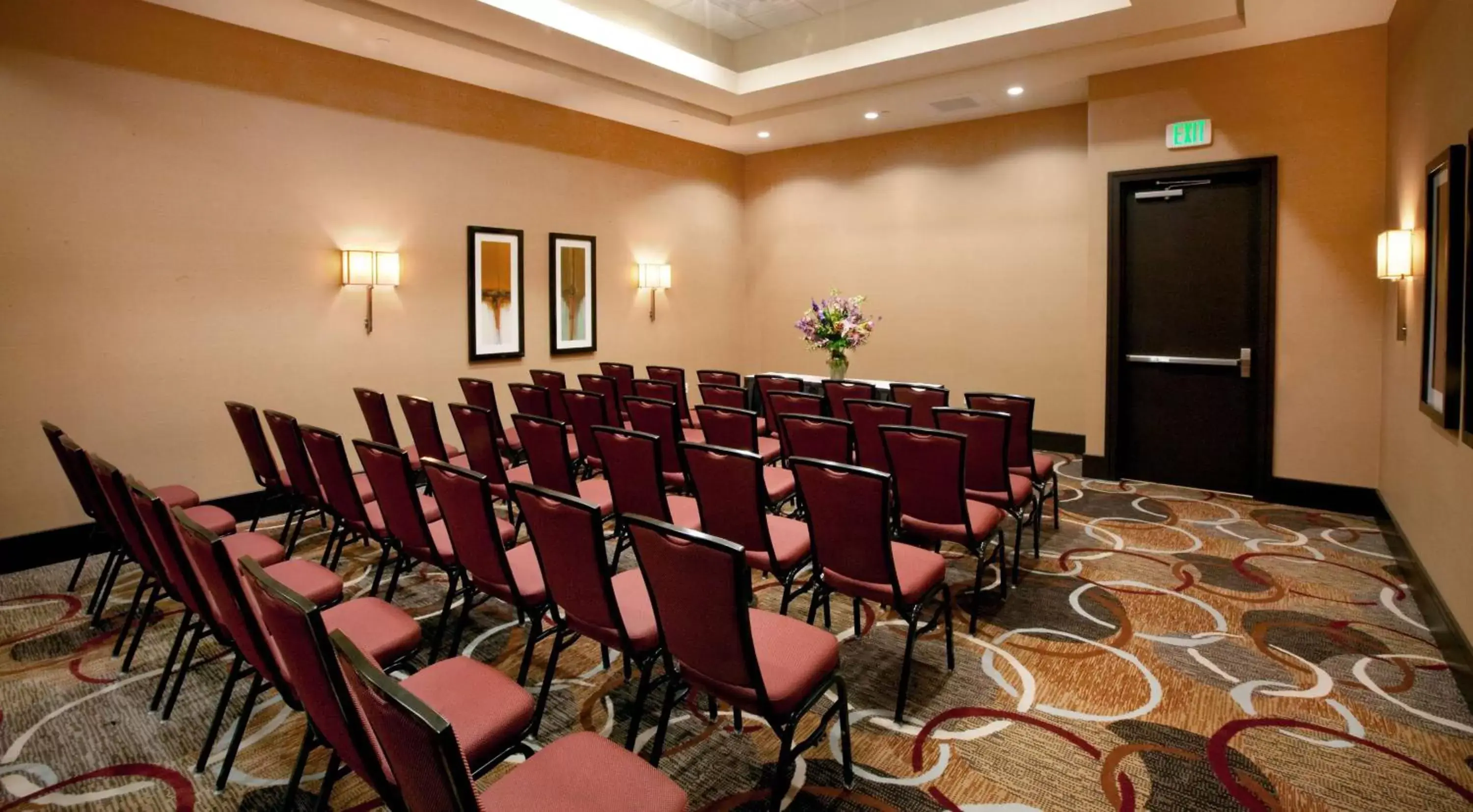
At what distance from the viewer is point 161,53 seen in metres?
4.92

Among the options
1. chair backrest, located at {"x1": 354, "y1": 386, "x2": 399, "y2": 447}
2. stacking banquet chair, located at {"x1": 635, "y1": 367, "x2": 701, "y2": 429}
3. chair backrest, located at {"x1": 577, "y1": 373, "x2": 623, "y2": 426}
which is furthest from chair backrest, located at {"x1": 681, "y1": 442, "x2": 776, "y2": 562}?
stacking banquet chair, located at {"x1": 635, "y1": 367, "x2": 701, "y2": 429}

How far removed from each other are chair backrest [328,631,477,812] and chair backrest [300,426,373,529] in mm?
2135

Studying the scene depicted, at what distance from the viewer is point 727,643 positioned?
2.02 meters

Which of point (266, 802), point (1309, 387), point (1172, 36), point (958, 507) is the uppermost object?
point (1172, 36)

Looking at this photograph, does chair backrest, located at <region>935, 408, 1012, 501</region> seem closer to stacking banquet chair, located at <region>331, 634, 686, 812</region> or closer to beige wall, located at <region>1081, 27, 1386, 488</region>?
stacking banquet chair, located at <region>331, 634, 686, 812</region>

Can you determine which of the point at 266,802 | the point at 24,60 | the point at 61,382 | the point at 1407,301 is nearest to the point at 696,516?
the point at 266,802

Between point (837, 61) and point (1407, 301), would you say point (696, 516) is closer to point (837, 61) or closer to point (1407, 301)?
point (1407, 301)

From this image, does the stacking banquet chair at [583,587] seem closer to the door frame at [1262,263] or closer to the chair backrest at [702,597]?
the chair backrest at [702,597]

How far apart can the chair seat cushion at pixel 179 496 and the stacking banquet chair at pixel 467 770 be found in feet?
9.70

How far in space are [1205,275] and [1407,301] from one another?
5.06ft

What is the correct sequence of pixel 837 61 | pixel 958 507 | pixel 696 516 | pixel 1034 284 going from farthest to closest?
1. pixel 1034 284
2. pixel 837 61
3. pixel 696 516
4. pixel 958 507

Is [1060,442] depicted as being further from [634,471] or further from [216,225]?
[216,225]

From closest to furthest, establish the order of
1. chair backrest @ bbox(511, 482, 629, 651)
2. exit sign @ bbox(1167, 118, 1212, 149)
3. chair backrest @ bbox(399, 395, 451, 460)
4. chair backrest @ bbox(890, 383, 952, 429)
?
1. chair backrest @ bbox(511, 482, 629, 651)
2. chair backrest @ bbox(399, 395, 451, 460)
3. chair backrest @ bbox(890, 383, 952, 429)
4. exit sign @ bbox(1167, 118, 1212, 149)

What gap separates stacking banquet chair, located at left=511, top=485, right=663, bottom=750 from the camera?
225cm
